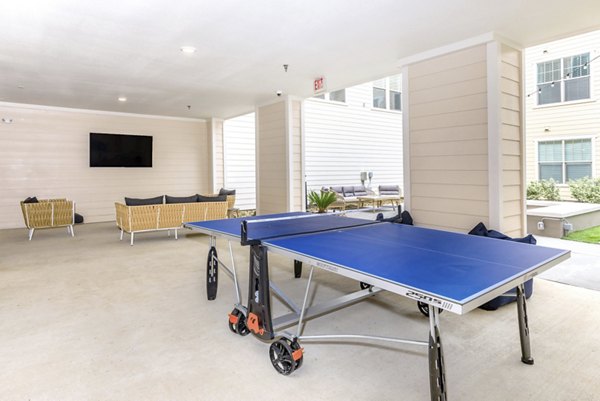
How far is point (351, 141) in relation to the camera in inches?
440

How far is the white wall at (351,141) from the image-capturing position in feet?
33.7

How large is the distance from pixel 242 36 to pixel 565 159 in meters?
9.16

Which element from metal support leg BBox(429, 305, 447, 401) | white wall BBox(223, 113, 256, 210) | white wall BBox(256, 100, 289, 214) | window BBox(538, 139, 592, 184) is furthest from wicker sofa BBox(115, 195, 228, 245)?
window BBox(538, 139, 592, 184)

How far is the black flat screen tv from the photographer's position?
8633 millimetres

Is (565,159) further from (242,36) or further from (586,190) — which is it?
(242,36)

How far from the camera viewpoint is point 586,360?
2.22 meters

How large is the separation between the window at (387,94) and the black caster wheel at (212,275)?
987 centimetres

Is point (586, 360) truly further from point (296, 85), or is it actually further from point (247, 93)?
point (247, 93)

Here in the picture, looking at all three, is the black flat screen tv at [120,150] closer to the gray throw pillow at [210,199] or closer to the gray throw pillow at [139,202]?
the gray throw pillow at [139,202]

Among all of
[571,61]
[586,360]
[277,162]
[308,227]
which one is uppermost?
[571,61]

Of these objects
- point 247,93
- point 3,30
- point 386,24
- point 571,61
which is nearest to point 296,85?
point 247,93

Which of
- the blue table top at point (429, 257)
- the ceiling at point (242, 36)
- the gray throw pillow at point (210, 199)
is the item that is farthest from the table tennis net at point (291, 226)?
the gray throw pillow at point (210, 199)

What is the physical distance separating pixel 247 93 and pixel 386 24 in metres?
3.70

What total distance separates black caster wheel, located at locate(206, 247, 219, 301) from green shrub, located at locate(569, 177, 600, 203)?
29.7 feet
